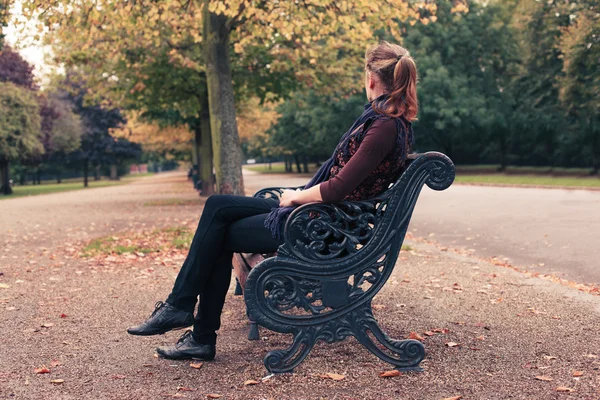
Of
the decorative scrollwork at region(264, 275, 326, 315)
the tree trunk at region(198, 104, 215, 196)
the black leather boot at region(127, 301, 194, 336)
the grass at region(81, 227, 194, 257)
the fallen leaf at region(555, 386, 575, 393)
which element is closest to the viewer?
the fallen leaf at region(555, 386, 575, 393)

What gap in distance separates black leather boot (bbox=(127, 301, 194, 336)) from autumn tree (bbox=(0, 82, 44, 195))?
3273cm

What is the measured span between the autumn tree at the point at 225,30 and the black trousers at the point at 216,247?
17.4 feet

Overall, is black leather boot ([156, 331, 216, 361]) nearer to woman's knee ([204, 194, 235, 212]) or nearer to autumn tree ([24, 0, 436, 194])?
woman's knee ([204, 194, 235, 212])

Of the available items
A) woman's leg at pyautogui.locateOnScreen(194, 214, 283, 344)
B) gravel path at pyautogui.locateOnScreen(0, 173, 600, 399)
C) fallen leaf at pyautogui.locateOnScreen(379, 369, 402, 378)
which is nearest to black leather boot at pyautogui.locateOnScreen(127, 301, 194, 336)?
woman's leg at pyautogui.locateOnScreen(194, 214, 283, 344)

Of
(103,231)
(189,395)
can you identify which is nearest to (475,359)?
(189,395)

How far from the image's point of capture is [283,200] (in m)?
3.62

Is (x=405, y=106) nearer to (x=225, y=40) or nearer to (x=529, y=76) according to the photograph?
(x=225, y=40)

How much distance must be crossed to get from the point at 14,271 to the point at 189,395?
5120 millimetres

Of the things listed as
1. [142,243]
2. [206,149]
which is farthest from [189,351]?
A: [206,149]

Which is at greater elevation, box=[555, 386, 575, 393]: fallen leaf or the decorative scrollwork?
the decorative scrollwork

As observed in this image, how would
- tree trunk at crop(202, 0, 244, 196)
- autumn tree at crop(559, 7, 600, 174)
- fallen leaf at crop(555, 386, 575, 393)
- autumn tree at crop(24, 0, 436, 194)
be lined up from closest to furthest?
fallen leaf at crop(555, 386, 575, 393)
autumn tree at crop(24, 0, 436, 194)
tree trunk at crop(202, 0, 244, 196)
autumn tree at crop(559, 7, 600, 174)

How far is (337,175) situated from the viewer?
346 centimetres

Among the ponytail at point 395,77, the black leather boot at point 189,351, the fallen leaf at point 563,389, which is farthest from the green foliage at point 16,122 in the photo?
the fallen leaf at point 563,389

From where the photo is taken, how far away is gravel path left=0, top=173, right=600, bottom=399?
3408 mm
